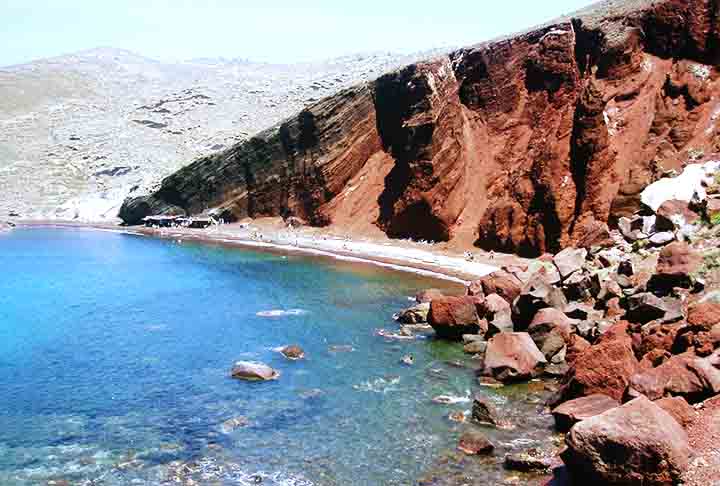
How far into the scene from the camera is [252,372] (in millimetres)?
33594

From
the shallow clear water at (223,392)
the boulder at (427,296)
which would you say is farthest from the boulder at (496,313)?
the boulder at (427,296)

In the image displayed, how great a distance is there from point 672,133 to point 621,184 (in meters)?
6.70

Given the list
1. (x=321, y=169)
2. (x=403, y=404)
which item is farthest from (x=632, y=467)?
(x=321, y=169)

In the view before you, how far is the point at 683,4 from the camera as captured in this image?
64.9 m

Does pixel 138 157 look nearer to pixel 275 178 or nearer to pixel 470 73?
pixel 275 178

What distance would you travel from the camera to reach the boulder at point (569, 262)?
41.8 m

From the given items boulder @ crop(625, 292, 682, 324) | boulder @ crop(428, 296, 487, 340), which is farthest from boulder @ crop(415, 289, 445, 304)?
boulder @ crop(625, 292, 682, 324)

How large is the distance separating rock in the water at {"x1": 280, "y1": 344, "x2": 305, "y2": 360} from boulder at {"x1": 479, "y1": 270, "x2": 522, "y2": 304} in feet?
52.8

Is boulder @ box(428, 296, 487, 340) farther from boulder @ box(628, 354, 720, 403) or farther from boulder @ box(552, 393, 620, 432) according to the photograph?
boulder @ box(628, 354, 720, 403)

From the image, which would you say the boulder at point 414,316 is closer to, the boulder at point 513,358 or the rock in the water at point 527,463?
the boulder at point 513,358

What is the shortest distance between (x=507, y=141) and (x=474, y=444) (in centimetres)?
6173

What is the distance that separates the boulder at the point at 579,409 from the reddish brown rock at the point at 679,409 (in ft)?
11.1

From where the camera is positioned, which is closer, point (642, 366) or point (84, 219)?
point (642, 366)

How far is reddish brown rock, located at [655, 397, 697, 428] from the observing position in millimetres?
19797
